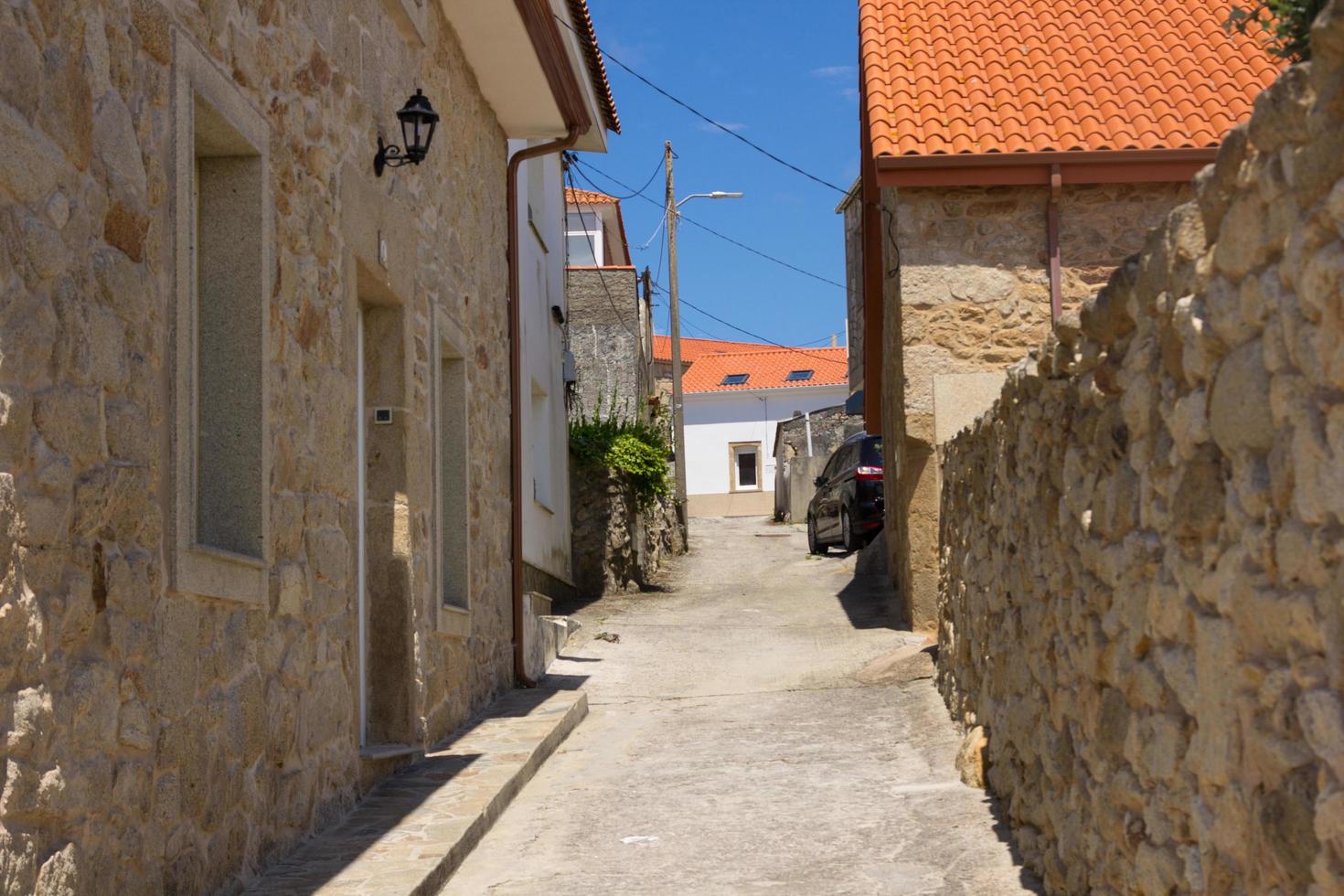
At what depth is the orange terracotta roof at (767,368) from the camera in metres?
43.5

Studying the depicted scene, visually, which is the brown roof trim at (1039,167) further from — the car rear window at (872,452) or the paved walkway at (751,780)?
the car rear window at (872,452)

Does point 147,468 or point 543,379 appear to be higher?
point 543,379

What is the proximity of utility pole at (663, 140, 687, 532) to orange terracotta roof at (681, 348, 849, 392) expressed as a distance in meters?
17.7

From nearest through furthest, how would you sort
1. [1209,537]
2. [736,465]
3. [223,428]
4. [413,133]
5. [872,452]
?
[1209,537], [223,428], [413,133], [872,452], [736,465]

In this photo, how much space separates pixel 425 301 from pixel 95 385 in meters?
3.88

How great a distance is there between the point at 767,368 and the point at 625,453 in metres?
29.3

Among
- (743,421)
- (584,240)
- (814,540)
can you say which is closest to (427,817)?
(814,540)

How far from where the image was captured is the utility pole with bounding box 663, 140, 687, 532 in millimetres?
21492

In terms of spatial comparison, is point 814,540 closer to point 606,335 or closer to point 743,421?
point 606,335

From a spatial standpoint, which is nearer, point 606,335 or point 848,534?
point 848,534

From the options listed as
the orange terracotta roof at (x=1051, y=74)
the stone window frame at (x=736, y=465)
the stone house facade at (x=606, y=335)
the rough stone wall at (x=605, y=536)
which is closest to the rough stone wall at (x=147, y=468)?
the orange terracotta roof at (x=1051, y=74)

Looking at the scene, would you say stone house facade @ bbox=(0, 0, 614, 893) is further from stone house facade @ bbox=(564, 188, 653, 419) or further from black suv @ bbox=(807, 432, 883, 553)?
stone house facade @ bbox=(564, 188, 653, 419)

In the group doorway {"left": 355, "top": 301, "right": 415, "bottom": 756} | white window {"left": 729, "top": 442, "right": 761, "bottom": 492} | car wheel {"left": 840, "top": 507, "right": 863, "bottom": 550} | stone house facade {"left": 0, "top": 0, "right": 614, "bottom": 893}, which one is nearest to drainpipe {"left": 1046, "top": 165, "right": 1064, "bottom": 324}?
stone house facade {"left": 0, "top": 0, "right": 614, "bottom": 893}

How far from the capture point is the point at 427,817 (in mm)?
5527
